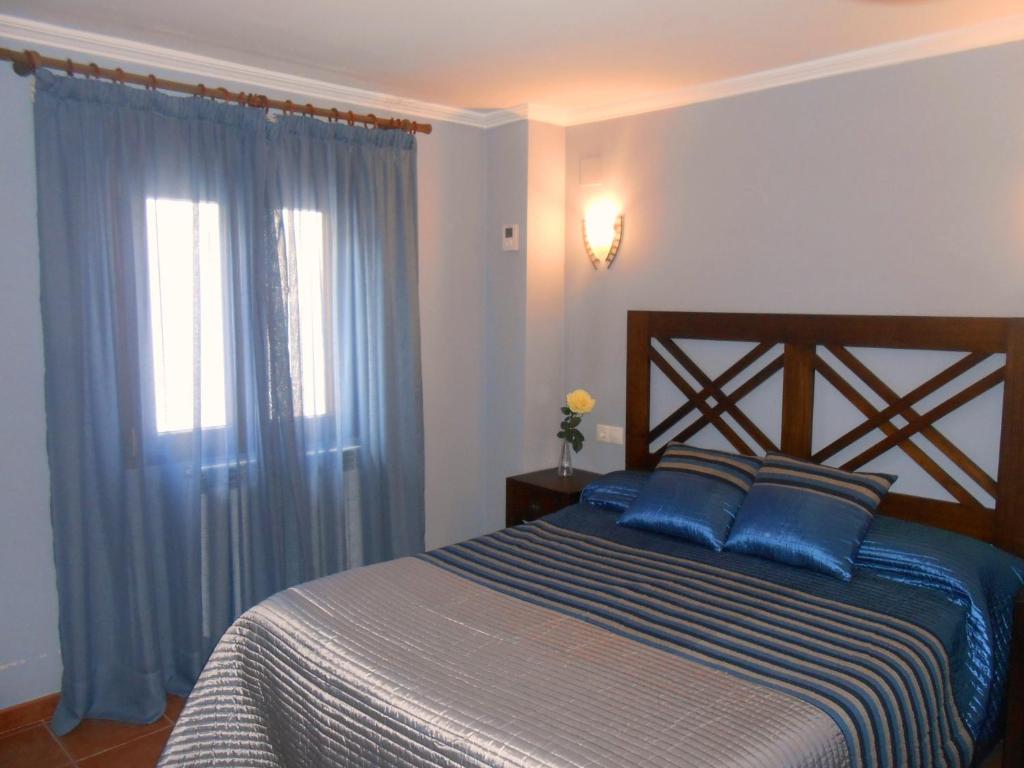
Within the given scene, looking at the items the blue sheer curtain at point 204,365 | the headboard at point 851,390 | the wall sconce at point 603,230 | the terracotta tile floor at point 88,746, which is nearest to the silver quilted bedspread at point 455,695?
the terracotta tile floor at point 88,746

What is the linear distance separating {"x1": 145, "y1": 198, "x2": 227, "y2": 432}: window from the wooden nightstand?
4.97 ft

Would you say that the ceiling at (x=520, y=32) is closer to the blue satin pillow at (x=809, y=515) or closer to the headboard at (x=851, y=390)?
the headboard at (x=851, y=390)

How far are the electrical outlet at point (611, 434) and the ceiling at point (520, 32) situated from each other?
1666mm

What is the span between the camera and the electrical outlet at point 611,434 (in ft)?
13.3

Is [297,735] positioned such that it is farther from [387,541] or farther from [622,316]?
[622,316]

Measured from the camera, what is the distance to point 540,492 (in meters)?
3.86

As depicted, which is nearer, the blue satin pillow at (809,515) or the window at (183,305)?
the blue satin pillow at (809,515)

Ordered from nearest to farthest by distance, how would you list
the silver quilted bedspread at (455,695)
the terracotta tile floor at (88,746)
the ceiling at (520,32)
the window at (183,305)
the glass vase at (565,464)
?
the silver quilted bedspread at (455,695), the ceiling at (520,32), the terracotta tile floor at (88,746), the window at (183,305), the glass vase at (565,464)

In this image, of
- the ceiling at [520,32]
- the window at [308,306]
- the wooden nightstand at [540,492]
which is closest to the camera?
the ceiling at [520,32]

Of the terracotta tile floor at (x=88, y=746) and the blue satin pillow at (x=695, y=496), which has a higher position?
the blue satin pillow at (x=695, y=496)

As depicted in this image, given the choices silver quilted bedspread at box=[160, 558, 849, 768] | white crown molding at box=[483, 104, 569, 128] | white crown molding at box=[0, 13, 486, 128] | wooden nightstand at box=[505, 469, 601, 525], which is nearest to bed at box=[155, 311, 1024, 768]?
silver quilted bedspread at box=[160, 558, 849, 768]

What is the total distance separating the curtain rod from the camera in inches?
108

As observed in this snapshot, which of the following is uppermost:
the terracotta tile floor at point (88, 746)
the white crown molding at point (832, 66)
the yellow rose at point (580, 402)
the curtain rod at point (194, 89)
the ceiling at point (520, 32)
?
the ceiling at point (520, 32)

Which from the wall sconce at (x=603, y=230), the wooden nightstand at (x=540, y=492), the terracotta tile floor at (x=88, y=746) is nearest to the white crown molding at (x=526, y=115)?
the wall sconce at (x=603, y=230)
